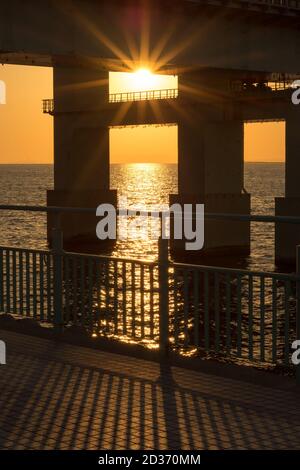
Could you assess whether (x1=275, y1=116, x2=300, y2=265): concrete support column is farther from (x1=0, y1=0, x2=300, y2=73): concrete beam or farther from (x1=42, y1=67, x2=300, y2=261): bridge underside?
(x1=0, y1=0, x2=300, y2=73): concrete beam

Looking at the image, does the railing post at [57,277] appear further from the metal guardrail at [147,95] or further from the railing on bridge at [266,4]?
the metal guardrail at [147,95]

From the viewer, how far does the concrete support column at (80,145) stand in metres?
70.9

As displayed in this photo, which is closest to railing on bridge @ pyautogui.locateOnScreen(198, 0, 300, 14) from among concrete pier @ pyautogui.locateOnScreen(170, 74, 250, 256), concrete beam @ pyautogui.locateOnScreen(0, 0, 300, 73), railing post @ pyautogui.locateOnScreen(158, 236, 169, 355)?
concrete beam @ pyautogui.locateOnScreen(0, 0, 300, 73)

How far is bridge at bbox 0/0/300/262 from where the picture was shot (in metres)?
35.1

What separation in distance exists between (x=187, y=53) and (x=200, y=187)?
22.2 meters

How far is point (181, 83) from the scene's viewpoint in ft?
204

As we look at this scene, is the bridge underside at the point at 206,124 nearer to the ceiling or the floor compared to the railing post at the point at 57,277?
nearer to the ceiling

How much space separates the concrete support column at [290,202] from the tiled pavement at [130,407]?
4579cm

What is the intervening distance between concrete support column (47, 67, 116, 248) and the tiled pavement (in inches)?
2382

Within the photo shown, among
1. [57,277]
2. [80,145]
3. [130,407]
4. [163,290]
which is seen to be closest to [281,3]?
[80,145]

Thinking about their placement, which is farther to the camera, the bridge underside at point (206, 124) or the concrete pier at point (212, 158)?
the concrete pier at point (212, 158)

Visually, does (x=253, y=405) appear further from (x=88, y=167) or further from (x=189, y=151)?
(x=88, y=167)

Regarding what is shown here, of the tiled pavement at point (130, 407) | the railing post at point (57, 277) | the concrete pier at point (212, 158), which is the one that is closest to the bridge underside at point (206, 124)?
the concrete pier at point (212, 158)

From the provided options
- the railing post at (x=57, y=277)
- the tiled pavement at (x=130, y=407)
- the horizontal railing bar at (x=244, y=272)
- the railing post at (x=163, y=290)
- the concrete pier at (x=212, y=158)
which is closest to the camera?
the tiled pavement at (x=130, y=407)
